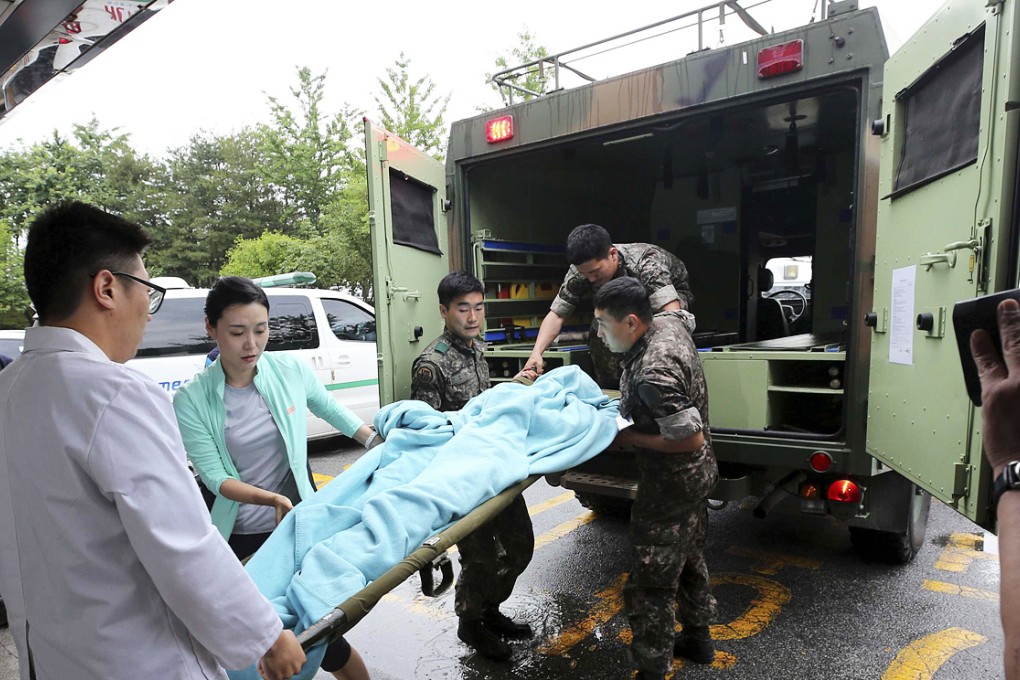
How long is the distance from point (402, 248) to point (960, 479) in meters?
3.04

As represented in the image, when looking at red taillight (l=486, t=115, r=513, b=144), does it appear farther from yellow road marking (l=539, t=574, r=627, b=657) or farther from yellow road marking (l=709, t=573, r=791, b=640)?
yellow road marking (l=709, t=573, r=791, b=640)

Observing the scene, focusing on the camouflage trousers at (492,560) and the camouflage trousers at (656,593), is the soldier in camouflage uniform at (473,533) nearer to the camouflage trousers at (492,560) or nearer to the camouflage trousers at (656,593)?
the camouflage trousers at (492,560)

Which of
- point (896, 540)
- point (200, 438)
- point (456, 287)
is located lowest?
point (896, 540)

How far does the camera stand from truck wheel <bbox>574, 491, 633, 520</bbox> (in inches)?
173

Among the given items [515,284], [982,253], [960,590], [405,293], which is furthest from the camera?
[515,284]

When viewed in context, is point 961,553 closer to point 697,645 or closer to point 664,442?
point 697,645

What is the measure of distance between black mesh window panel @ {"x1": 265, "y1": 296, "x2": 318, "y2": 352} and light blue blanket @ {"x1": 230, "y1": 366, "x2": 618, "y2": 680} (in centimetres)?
443

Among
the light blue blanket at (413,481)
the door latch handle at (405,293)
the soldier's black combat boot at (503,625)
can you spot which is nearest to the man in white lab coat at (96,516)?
the light blue blanket at (413,481)

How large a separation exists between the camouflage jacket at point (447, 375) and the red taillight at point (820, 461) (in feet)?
5.63

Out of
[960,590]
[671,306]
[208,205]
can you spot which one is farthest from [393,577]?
[208,205]

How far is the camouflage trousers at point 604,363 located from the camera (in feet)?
13.6

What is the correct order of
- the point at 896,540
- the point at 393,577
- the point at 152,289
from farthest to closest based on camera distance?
the point at 896,540 < the point at 393,577 < the point at 152,289

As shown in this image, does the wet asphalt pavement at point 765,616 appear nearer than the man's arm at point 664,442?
No

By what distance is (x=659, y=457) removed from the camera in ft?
8.57
